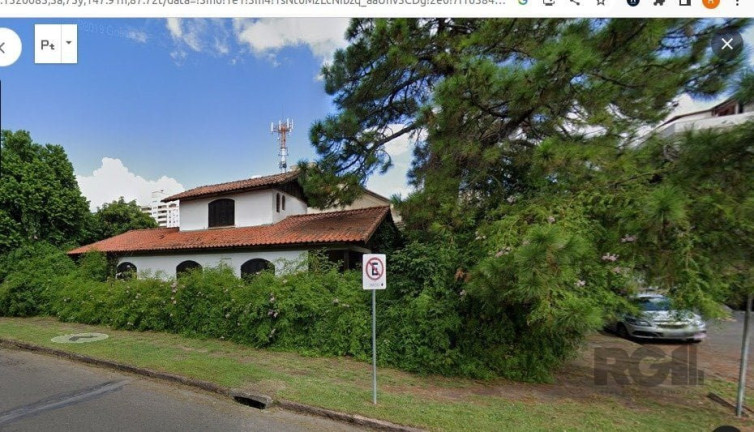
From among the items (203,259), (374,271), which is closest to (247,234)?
(203,259)

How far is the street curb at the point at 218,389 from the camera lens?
182 inches

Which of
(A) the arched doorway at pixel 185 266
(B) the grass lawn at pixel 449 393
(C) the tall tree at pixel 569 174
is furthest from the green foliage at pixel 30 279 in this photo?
(C) the tall tree at pixel 569 174

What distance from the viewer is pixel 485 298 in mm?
6008

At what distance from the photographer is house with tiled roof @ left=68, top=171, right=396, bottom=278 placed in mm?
12469

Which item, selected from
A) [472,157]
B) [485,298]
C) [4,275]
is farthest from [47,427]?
[4,275]

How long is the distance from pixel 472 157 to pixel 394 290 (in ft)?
11.6

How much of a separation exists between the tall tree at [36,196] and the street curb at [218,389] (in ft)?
33.1

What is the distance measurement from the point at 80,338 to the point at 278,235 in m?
6.48

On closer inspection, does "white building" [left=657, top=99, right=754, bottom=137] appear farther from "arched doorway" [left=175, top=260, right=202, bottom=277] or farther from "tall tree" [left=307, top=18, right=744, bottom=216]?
"arched doorway" [left=175, top=260, right=202, bottom=277]

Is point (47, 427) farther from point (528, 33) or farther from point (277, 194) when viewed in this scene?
point (277, 194)

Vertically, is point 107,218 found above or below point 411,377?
above

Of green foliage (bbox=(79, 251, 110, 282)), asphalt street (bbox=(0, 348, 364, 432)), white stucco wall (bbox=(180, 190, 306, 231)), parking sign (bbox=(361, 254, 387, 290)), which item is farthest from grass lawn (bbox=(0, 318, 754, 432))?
white stucco wall (bbox=(180, 190, 306, 231))

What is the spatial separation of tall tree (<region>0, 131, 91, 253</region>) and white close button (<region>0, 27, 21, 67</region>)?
16114 millimetres

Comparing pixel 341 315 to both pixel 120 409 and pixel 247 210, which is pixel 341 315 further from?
pixel 247 210
